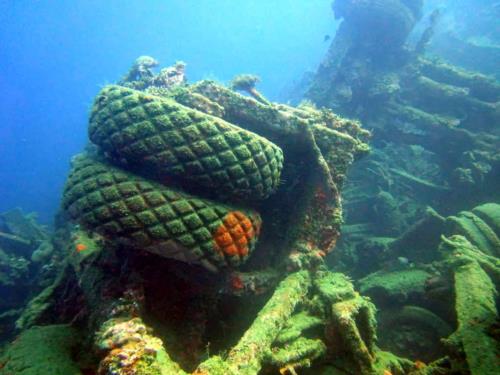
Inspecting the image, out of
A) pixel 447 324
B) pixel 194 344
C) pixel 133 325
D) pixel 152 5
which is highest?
pixel 152 5

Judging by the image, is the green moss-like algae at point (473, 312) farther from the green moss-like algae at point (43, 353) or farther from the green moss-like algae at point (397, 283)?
the green moss-like algae at point (43, 353)

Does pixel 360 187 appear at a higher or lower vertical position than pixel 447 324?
higher

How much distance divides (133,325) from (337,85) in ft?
44.0

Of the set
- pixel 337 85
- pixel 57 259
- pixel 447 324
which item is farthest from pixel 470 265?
pixel 337 85

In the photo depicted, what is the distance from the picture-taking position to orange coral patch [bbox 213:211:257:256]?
3.63 m

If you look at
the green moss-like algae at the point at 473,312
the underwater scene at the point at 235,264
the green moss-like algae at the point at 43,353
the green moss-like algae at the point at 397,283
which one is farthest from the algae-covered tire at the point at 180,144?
the green moss-like algae at the point at 397,283

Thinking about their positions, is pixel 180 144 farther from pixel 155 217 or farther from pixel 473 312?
pixel 473 312

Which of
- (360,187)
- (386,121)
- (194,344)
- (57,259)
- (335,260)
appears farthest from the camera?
(386,121)

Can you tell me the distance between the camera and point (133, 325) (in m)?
2.84

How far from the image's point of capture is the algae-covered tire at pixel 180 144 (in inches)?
147

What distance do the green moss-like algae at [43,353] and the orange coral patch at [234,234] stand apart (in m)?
1.78

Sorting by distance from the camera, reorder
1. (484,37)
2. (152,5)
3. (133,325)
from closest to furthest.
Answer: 1. (133,325)
2. (484,37)
3. (152,5)

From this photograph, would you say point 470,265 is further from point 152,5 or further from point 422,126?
point 152,5

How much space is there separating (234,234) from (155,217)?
2.99 feet
